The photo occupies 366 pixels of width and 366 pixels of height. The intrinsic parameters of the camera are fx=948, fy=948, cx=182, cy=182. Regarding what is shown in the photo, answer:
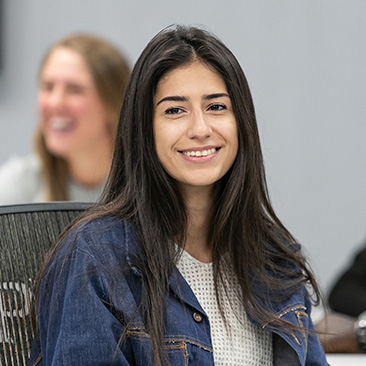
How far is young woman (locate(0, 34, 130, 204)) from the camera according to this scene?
288cm

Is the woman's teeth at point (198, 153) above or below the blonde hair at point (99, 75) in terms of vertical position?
below

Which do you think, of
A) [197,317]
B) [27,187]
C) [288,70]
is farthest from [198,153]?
[288,70]

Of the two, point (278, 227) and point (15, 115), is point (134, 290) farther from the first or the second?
point (15, 115)

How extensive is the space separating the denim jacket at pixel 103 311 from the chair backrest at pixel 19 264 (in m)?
0.04

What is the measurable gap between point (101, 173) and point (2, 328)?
1.29 metres

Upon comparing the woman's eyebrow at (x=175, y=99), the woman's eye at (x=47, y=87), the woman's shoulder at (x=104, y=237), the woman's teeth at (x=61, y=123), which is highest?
the woman's eye at (x=47, y=87)

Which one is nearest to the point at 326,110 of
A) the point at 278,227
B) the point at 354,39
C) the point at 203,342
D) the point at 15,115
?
the point at 354,39

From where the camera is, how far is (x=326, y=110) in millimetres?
3990

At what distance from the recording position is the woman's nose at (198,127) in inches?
61.9

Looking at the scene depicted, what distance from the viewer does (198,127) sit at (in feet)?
5.16

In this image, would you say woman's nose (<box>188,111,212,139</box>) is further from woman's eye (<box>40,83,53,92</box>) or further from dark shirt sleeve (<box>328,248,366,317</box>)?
dark shirt sleeve (<box>328,248,366,317</box>)

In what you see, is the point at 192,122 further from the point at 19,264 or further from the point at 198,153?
the point at 19,264

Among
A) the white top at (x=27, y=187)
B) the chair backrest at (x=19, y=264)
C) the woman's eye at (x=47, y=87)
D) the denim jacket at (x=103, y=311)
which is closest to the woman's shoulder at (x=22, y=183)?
the white top at (x=27, y=187)

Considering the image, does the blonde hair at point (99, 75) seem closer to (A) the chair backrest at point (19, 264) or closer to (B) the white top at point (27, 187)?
(B) the white top at point (27, 187)
